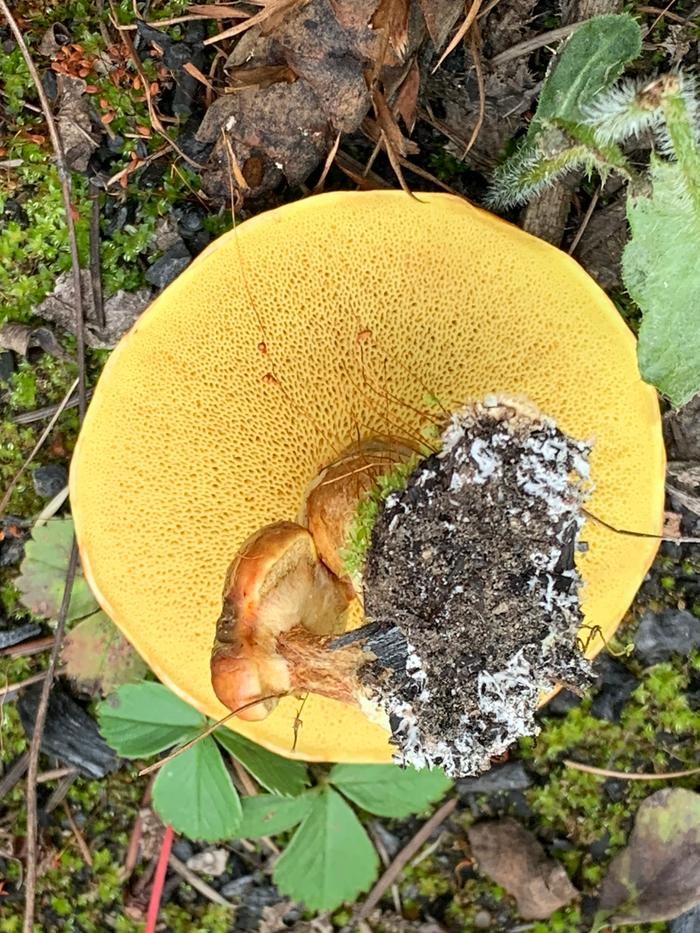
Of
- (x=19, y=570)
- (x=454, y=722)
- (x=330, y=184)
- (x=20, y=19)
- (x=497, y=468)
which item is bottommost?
(x=19, y=570)

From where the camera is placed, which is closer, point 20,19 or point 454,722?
point 454,722

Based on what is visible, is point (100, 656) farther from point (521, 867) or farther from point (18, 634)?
point (521, 867)

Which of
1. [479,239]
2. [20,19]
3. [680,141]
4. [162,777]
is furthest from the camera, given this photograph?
[162,777]

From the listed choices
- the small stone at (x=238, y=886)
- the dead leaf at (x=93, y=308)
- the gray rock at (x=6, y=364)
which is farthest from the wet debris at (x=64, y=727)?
the dead leaf at (x=93, y=308)

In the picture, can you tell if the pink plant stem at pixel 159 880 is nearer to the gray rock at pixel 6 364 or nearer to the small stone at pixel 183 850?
the small stone at pixel 183 850

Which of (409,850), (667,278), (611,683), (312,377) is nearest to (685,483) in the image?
(611,683)

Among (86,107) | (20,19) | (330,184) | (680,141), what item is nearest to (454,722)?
(680,141)

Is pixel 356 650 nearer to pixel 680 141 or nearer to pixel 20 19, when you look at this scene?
pixel 680 141
